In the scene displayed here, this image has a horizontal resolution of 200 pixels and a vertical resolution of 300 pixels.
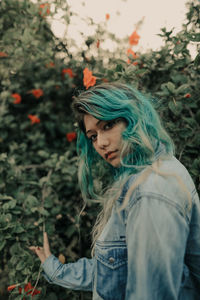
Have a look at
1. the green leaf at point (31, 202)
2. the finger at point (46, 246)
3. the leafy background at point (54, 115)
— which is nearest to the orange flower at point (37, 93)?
the leafy background at point (54, 115)

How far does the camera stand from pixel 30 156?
8.89 feet

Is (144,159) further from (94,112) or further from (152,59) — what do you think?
(152,59)

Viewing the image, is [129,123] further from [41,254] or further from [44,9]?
[44,9]

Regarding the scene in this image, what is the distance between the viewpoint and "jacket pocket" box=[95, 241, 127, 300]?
0.99 m

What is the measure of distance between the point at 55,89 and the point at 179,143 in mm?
1732

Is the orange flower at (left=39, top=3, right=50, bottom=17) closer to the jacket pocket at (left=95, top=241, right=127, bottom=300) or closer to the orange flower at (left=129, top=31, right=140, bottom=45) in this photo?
the orange flower at (left=129, top=31, right=140, bottom=45)

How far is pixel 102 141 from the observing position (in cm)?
120

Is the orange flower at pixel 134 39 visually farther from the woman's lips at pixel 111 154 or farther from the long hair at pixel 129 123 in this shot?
the woman's lips at pixel 111 154

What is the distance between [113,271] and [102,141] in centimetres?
53

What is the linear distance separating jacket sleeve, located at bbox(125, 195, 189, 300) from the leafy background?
74 centimetres

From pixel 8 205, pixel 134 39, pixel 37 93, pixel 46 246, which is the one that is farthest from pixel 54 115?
pixel 46 246

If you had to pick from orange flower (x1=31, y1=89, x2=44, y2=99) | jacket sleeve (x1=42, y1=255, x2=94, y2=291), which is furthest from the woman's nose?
orange flower (x1=31, y1=89, x2=44, y2=99)

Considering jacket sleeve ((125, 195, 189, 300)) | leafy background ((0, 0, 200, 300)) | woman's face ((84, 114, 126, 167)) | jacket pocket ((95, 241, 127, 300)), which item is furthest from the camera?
leafy background ((0, 0, 200, 300))

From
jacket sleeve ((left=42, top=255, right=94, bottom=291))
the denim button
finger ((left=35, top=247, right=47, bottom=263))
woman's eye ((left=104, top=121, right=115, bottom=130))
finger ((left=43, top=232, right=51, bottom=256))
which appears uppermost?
woman's eye ((left=104, top=121, right=115, bottom=130))
